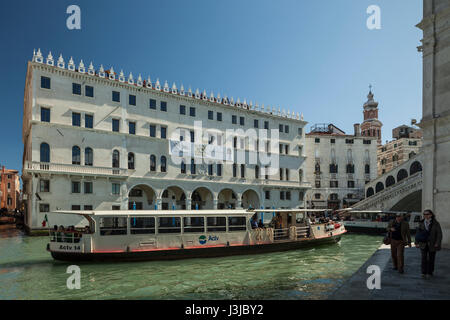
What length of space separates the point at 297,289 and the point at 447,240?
6.33 meters

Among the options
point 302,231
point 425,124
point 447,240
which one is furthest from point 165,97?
point 447,240

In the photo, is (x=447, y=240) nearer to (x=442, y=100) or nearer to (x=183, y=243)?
(x=442, y=100)

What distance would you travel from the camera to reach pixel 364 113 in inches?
2817

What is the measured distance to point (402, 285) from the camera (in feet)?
23.6

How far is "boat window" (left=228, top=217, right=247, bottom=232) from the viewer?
1662cm

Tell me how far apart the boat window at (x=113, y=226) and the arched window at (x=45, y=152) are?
1558 centimetres

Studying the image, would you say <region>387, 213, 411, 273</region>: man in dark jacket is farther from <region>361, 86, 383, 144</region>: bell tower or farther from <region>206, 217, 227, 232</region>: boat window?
<region>361, 86, 383, 144</region>: bell tower

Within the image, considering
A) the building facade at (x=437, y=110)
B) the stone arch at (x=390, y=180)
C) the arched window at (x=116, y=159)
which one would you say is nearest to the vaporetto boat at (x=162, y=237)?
the building facade at (x=437, y=110)

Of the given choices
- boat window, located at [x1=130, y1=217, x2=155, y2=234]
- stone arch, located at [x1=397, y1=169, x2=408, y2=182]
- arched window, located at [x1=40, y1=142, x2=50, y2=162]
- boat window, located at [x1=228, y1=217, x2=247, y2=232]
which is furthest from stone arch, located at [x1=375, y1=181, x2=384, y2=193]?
arched window, located at [x1=40, y1=142, x2=50, y2=162]

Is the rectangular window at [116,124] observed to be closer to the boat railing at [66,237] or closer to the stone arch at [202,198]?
the stone arch at [202,198]

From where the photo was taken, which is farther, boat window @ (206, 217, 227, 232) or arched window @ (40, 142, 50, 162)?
arched window @ (40, 142, 50, 162)

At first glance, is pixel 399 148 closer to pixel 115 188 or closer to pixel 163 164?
pixel 163 164

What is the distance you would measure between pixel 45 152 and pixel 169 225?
663 inches

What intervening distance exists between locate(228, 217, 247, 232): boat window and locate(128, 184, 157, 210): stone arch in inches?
653
